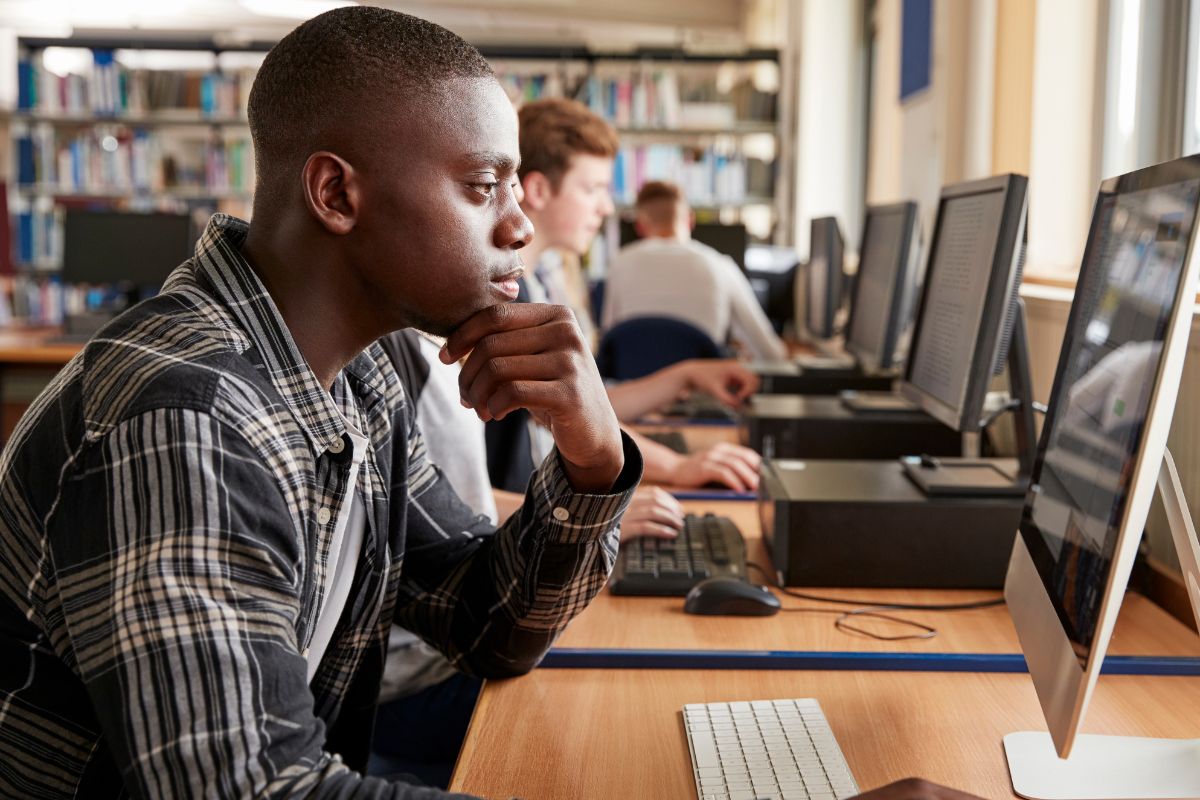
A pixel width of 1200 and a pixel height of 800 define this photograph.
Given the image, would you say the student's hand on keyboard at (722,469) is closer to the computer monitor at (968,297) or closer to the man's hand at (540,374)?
the computer monitor at (968,297)

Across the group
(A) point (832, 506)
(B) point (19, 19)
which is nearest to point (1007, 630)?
(A) point (832, 506)

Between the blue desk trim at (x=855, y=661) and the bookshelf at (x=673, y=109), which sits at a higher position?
the bookshelf at (x=673, y=109)

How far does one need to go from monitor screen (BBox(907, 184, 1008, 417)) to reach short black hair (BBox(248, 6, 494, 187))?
2.57ft

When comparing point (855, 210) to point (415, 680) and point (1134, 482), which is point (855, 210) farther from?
point (1134, 482)

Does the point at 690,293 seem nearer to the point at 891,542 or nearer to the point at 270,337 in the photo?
the point at 891,542

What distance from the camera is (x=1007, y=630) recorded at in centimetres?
132

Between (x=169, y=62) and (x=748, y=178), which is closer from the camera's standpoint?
(x=748, y=178)

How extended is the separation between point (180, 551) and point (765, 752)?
51 centimetres

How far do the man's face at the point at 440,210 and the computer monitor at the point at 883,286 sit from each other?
1438 mm

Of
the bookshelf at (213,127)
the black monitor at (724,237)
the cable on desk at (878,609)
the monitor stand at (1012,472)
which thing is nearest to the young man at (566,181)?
the monitor stand at (1012,472)

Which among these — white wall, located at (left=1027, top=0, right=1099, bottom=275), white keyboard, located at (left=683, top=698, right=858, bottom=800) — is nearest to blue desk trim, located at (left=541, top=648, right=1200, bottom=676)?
white keyboard, located at (left=683, top=698, right=858, bottom=800)

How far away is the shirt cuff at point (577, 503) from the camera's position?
1.15m

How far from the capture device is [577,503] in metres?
1.15

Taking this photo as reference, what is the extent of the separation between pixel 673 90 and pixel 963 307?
4817 mm
